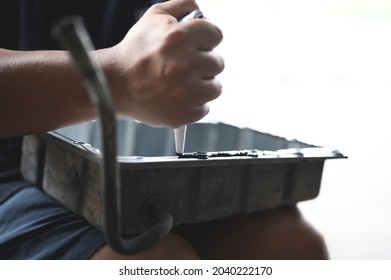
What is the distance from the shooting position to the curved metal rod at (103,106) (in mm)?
299

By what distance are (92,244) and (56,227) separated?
79 mm

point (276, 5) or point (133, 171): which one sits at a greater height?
point (276, 5)

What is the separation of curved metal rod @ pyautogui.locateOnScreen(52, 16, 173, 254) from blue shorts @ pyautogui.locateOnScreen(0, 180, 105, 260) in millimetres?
139

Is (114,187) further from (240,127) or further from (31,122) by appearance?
(240,127)

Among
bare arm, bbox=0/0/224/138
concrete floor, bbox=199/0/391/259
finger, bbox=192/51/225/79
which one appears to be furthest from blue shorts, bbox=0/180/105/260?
concrete floor, bbox=199/0/391/259

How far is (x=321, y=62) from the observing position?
1.64m

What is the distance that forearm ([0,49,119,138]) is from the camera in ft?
1.68

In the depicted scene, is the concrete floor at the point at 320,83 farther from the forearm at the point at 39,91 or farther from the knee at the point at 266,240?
the forearm at the point at 39,91

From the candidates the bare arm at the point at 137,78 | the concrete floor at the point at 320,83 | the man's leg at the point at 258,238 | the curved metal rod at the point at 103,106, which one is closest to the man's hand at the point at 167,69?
the bare arm at the point at 137,78

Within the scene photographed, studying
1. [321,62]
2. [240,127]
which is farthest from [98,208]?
[321,62]

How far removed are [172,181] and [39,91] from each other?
0.19 metres

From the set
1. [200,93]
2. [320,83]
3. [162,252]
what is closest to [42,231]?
[162,252]

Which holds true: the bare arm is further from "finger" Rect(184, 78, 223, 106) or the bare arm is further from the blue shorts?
the blue shorts
